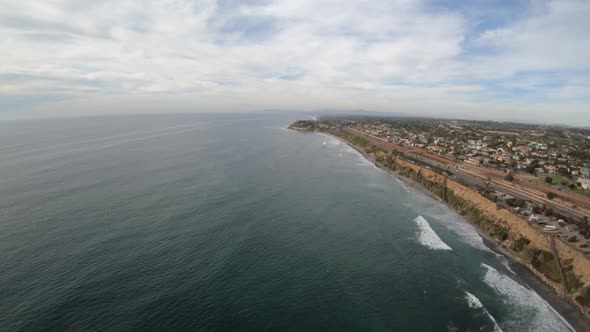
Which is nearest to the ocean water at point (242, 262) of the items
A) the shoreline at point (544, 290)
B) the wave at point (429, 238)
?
the wave at point (429, 238)

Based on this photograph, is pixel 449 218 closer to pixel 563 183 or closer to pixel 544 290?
pixel 544 290

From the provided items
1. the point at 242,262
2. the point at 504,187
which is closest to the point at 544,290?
the point at 242,262

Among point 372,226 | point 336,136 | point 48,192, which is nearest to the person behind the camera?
point 372,226

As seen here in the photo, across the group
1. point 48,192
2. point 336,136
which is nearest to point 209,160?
point 48,192

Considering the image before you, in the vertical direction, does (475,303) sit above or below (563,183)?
below

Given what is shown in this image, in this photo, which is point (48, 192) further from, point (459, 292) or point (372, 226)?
point (459, 292)

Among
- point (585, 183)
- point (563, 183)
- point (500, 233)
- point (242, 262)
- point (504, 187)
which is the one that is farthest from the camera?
point (563, 183)

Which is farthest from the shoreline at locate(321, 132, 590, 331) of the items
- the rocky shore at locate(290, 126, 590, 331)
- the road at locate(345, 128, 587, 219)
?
the road at locate(345, 128, 587, 219)
